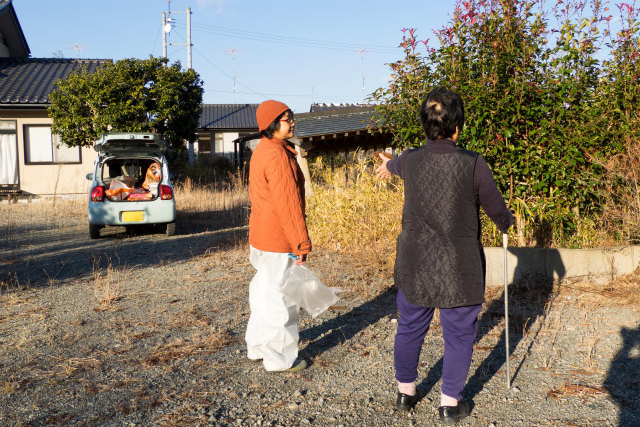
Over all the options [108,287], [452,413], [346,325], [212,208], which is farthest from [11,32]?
[452,413]

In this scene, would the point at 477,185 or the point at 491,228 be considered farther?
the point at 491,228

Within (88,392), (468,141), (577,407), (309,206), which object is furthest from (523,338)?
(309,206)

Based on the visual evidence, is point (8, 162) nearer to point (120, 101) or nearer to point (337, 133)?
point (120, 101)

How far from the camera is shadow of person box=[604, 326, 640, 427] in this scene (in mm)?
2906

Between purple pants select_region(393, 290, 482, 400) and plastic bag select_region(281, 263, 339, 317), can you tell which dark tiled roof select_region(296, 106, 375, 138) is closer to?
plastic bag select_region(281, 263, 339, 317)

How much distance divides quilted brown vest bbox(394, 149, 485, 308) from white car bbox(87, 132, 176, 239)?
24.3 feet

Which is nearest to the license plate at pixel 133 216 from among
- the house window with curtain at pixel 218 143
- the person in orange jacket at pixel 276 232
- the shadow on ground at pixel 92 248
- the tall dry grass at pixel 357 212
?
the shadow on ground at pixel 92 248

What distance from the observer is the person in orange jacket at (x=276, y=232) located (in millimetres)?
3326

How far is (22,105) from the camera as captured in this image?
53.1 feet

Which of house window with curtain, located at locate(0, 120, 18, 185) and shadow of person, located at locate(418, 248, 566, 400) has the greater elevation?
house window with curtain, located at locate(0, 120, 18, 185)

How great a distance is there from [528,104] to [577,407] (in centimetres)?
359

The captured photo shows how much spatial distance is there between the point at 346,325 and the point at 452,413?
1.87 metres

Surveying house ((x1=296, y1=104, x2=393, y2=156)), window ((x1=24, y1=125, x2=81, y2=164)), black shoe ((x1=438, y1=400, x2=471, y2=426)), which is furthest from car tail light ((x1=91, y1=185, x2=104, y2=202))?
window ((x1=24, y1=125, x2=81, y2=164))

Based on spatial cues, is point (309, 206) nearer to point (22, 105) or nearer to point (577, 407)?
point (577, 407)
